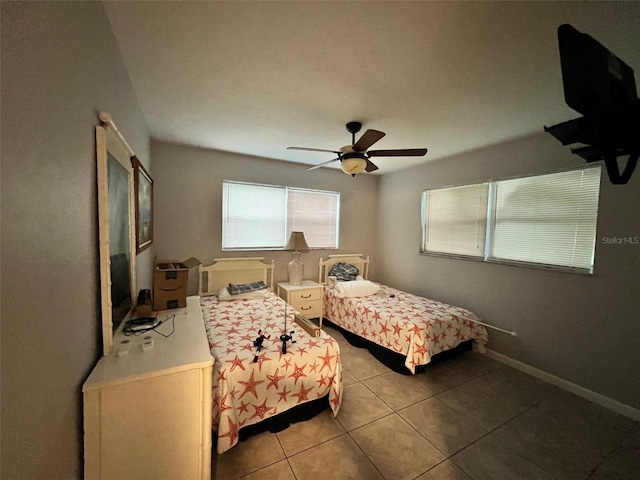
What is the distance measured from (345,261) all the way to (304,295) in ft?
3.56

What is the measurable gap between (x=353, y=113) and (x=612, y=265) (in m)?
2.56

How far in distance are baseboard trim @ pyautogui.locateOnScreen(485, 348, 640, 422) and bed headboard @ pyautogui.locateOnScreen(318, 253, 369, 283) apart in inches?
80.5

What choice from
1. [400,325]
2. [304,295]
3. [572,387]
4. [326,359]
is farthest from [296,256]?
[572,387]

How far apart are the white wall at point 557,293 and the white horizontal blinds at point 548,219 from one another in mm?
94

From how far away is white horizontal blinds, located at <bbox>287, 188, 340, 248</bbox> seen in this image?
3795 mm

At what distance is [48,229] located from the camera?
0.76 meters

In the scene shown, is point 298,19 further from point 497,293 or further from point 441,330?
point 497,293

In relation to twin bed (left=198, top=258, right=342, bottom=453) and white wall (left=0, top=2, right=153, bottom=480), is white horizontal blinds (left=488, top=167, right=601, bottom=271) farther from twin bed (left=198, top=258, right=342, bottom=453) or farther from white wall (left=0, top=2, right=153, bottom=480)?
white wall (left=0, top=2, right=153, bottom=480)

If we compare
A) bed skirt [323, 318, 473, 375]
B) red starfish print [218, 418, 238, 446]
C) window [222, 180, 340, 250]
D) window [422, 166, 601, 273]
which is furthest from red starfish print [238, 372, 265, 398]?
window [422, 166, 601, 273]

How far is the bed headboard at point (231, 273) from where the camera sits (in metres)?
3.19

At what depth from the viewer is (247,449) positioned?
1.61 m

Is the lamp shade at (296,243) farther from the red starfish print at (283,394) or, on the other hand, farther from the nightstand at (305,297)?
the red starfish print at (283,394)

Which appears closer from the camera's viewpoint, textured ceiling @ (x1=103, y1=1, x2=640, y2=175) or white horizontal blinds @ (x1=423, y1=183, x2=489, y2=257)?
textured ceiling @ (x1=103, y1=1, x2=640, y2=175)

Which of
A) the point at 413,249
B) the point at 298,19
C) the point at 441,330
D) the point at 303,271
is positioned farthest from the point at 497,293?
the point at 298,19
